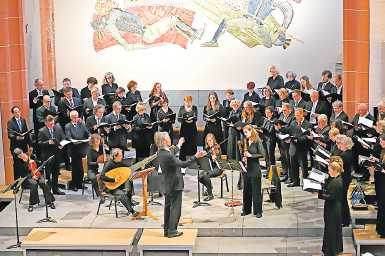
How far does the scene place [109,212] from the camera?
14641 mm

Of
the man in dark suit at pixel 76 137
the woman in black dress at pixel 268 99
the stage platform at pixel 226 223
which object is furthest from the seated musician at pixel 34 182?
the woman in black dress at pixel 268 99

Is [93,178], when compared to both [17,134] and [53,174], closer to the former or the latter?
[53,174]

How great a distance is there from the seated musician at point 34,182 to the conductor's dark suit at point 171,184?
2568 mm

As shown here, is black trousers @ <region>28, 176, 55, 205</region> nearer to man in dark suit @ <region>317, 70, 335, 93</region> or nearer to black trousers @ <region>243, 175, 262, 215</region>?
black trousers @ <region>243, 175, 262, 215</region>

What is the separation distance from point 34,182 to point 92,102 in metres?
2.75

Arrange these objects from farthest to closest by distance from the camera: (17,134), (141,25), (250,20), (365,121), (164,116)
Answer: (141,25) → (250,20) → (164,116) → (17,134) → (365,121)

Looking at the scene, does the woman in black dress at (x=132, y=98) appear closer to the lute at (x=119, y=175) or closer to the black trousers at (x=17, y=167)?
the black trousers at (x=17, y=167)

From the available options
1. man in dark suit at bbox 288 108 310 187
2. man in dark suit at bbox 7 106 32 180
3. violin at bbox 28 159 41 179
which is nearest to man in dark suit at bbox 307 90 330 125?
man in dark suit at bbox 288 108 310 187

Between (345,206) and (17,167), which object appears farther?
(17,167)

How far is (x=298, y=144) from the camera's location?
15203 mm

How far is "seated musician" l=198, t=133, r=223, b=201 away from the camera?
1421cm

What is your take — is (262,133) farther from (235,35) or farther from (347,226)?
(235,35)

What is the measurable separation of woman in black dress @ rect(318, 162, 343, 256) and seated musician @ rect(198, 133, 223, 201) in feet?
8.16

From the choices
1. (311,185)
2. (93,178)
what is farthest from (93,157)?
(311,185)
